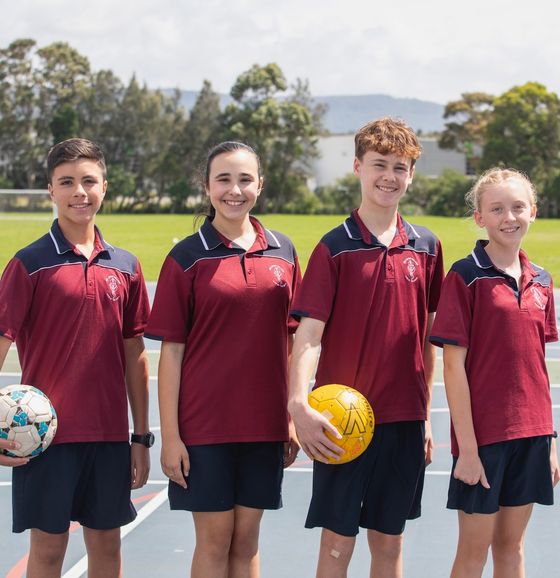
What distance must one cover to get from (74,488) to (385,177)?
164cm

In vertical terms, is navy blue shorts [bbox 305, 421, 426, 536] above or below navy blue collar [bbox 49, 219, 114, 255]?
below

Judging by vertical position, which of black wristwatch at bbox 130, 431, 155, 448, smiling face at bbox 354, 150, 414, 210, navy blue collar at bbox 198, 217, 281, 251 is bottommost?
black wristwatch at bbox 130, 431, 155, 448

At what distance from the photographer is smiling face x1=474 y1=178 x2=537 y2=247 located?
363 cm

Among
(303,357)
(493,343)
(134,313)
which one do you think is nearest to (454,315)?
(493,343)

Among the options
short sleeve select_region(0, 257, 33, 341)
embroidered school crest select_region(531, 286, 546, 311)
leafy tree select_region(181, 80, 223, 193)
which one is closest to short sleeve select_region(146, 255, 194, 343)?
short sleeve select_region(0, 257, 33, 341)

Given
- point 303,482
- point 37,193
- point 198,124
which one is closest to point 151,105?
point 198,124

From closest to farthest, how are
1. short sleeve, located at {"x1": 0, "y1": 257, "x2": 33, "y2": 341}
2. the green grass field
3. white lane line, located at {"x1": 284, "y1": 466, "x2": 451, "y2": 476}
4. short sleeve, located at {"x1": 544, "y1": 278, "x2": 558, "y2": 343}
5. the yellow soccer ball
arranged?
the yellow soccer ball → short sleeve, located at {"x1": 0, "y1": 257, "x2": 33, "y2": 341} → short sleeve, located at {"x1": 544, "y1": 278, "x2": 558, "y2": 343} → white lane line, located at {"x1": 284, "y1": 466, "x2": 451, "y2": 476} → the green grass field

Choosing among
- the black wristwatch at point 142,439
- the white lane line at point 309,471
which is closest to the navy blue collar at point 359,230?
the black wristwatch at point 142,439

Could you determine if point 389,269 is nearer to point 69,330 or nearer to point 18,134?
point 69,330

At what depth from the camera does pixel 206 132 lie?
6625 centimetres

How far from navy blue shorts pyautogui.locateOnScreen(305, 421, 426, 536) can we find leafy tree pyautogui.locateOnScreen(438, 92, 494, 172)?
6887 centimetres

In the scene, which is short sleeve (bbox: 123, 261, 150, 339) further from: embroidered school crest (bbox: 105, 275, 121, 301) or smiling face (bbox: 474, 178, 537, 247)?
smiling face (bbox: 474, 178, 537, 247)

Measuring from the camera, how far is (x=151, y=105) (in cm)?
6938

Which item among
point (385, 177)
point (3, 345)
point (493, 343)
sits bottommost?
point (3, 345)
